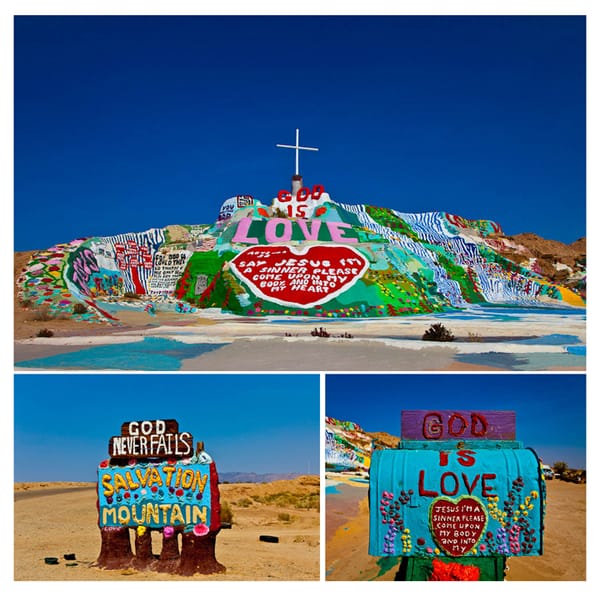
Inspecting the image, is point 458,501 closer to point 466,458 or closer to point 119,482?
point 466,458

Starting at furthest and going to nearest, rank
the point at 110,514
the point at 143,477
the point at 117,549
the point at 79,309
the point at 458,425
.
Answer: the point at 79,309, the point at 117,549, the point at 110,514, the point at 143,477, the point at 458,425

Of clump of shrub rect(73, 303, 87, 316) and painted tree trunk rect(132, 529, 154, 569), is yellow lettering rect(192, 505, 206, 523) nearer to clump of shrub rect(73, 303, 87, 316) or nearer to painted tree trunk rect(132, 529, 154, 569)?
painted tree trunk rect(132, 529, 154, 569)

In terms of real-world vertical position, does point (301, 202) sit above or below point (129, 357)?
above

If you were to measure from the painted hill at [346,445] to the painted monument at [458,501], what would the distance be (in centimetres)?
456

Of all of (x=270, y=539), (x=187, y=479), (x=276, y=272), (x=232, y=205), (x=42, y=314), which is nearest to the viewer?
(x=187, y=479)

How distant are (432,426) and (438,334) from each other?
7.80 m

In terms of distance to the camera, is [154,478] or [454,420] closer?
[454,420]

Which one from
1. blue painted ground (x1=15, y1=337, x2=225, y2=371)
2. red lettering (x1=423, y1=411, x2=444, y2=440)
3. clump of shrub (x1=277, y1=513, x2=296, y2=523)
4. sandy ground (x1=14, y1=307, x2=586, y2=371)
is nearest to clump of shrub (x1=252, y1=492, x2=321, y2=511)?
clump of shrub (x1=277, y1=513, x2=296, y2=523)

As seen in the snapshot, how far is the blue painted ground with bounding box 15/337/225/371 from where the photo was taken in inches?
683

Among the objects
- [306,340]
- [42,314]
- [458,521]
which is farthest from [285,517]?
[42,314]

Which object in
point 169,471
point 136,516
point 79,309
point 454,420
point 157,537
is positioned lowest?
point 157,537

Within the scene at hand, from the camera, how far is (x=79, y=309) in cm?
2245

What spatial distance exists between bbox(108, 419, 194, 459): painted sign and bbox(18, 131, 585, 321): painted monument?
9.36 meters

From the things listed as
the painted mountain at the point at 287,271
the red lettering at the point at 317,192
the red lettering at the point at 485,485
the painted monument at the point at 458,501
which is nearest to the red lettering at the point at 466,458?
the painted monument at the point at 458,501
